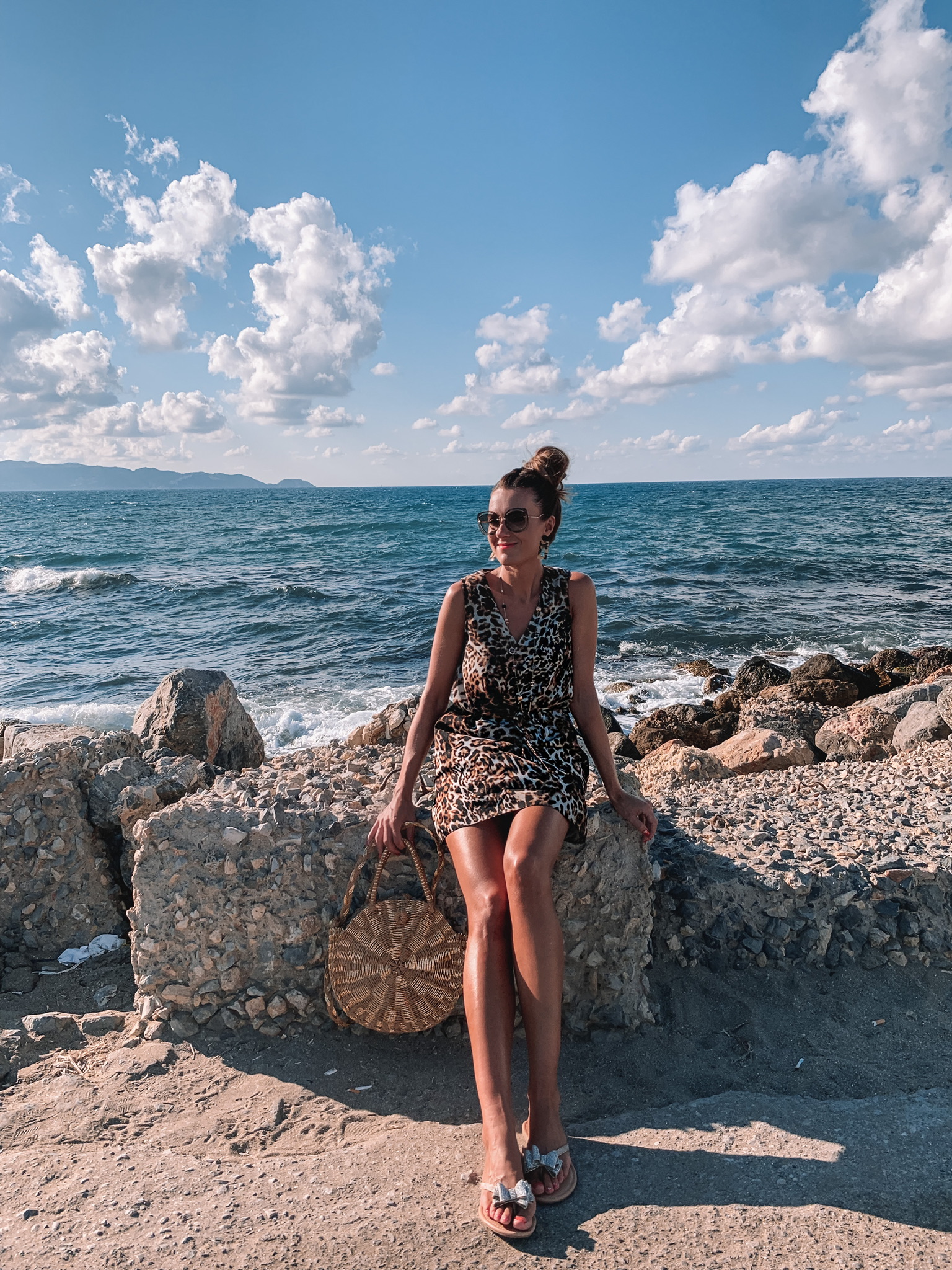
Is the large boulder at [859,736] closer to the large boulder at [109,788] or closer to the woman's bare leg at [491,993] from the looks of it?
the woman's bare leg at [491,993]

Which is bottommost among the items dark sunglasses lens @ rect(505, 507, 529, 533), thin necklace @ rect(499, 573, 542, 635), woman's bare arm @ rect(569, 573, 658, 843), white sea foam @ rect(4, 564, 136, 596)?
white sea foam @ rect(4, 564, 136, 596)

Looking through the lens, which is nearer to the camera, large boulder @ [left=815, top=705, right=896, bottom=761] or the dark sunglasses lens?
the dark sunglasses lens

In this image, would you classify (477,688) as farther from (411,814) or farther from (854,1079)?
(854,1079)

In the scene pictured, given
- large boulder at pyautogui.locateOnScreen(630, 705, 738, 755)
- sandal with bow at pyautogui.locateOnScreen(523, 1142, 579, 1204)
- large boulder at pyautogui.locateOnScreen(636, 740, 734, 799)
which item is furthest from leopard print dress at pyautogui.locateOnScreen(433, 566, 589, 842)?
large boulder at pyautogui.locateOnScreen(630, 705, 738, 755)

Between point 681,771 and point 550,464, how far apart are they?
4.80 m

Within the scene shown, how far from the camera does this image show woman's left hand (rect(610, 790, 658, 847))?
11.8 ft

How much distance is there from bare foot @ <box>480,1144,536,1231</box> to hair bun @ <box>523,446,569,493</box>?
2.82 meters

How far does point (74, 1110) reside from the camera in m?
3.07

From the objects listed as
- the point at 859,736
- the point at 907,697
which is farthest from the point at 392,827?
the point at 907,697

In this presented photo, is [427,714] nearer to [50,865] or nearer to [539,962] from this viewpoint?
[539,962]

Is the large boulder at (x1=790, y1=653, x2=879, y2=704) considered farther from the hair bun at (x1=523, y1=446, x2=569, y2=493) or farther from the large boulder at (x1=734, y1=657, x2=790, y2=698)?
the hair bun at (x1=523, y1=446, x2=569, y2=493)

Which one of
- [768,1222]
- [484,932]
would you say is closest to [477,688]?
[484,932]

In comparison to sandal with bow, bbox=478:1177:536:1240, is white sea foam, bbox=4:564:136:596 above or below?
above

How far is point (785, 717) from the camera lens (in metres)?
10.1
